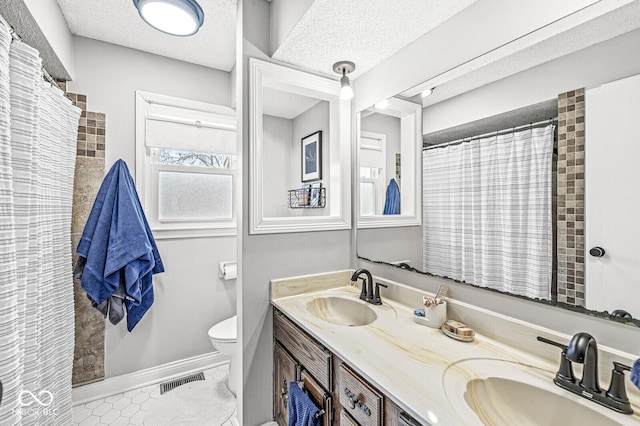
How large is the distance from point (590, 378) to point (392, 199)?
42.1 inches

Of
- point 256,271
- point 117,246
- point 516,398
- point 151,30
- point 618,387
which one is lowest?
point 516,398

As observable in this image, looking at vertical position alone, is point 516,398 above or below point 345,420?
Result: above

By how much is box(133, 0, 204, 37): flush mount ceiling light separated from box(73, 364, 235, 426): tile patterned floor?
2370 mm

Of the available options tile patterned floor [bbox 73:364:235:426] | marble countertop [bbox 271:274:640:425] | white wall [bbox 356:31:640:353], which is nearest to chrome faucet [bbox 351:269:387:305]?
marble countertop [bbox 271:274:640:425]

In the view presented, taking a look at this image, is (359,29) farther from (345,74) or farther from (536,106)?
(536,106)

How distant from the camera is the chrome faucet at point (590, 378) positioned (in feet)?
2.37

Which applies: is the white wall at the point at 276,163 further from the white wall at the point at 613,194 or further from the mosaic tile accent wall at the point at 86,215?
the white wall at the point at 613,194

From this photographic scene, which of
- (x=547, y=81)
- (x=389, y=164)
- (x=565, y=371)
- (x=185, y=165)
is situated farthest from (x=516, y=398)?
(x=185, y=165)

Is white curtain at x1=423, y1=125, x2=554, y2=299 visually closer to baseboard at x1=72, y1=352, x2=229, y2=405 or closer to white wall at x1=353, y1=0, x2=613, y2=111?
white wall at x1=353, y1=0, x2=613, y2=111

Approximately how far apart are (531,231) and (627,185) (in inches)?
11.0

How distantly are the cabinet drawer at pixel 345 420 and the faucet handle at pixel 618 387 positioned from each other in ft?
2.39

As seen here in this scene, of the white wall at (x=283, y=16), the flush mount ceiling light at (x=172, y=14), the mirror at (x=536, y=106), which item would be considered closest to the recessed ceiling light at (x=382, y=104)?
the mirror at (x=536, y=106)

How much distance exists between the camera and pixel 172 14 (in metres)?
1.48

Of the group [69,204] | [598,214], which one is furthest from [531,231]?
[69,204]
